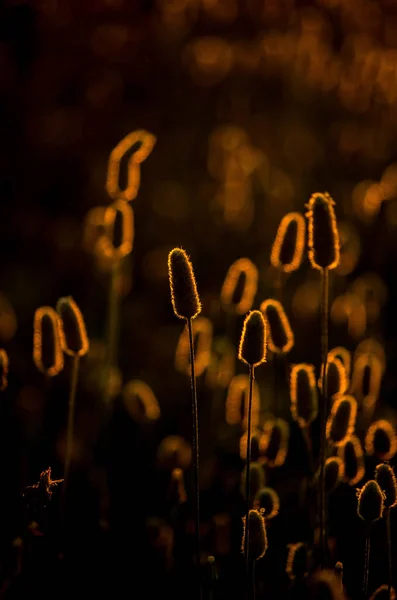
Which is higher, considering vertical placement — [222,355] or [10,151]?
[10,151]

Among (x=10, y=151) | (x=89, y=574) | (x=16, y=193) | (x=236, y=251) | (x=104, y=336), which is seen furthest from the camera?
(x=10, y=151)

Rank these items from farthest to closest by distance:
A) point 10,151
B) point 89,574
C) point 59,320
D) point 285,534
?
point 10,151 < point 285,534 < point 89,574 < point 59,320

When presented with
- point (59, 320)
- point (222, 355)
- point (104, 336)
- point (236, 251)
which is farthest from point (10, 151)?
point (59, 320)

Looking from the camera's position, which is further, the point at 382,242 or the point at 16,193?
the point at 16,193

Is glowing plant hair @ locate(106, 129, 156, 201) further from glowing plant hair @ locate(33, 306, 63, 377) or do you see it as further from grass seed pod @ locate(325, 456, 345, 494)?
grass seed pod @ locate(325, 456, 345, 494)

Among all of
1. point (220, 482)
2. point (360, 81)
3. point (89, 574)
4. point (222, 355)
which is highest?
point (360, 81)

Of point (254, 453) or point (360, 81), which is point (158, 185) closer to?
point (360, 81)

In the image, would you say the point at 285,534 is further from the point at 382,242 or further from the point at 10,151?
the point at 10,151

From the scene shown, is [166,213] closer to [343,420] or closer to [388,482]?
[343,420]

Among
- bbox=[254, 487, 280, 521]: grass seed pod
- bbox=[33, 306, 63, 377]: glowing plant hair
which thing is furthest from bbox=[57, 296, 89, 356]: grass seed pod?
bbox=[254, 487, 280, 521]: grass seed pod
